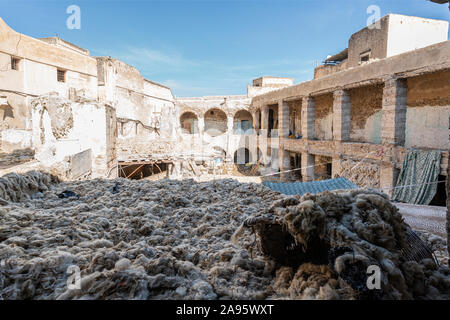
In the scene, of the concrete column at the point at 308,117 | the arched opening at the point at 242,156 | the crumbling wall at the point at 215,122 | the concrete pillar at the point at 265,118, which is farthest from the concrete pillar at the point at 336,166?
the crumbling wall at the point at 215,122

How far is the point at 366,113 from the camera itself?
38.7ft

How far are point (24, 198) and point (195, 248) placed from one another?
10.8 ft

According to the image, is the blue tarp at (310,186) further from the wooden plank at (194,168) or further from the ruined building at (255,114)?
the wooden plank at (194,168)

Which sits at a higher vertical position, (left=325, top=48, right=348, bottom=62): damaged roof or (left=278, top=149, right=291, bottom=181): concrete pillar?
(left=325, top=48, right=348, bottom=62): damaged roof

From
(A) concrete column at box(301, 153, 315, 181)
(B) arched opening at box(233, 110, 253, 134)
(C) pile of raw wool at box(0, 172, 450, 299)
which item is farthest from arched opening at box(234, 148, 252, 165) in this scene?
(C) pile of raw wool at box(0, 172, 450, 299)

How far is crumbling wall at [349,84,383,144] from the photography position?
11.2 meters

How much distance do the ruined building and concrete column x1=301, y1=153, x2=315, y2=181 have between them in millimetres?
54

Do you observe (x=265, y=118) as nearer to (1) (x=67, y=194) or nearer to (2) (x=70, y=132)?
(2) (x=70, y=132)

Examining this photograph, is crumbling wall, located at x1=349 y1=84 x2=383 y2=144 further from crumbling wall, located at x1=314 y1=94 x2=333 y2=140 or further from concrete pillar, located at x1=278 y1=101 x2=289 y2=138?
concrete pillar, located at x1=278 y1=101 x2=289 y2=138

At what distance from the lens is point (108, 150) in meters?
10.5

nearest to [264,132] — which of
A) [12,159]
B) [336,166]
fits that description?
[336,166]

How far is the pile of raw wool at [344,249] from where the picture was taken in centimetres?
175

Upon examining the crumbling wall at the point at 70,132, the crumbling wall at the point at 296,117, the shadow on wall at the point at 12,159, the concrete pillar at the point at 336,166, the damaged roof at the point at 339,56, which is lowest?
the concrete pillar at the point at 336,166

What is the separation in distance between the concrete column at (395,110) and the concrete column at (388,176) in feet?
2.85
